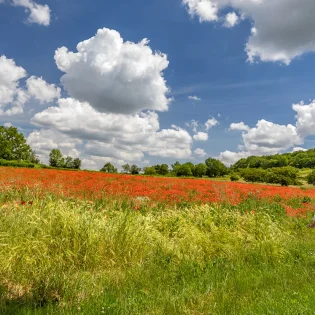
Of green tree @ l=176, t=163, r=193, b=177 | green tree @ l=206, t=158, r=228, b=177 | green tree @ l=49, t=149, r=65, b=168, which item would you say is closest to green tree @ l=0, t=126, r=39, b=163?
green tree @ l=49, t=149, r=65, b=168

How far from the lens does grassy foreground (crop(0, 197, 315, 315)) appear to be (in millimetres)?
4141

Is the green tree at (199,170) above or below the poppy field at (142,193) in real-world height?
above

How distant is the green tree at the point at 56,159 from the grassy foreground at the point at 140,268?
7359 centimetres

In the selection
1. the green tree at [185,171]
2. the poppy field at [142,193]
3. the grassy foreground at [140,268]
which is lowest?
the grassy foreground at [140,268]

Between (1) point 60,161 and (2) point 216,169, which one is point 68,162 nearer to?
(1) point 60,161

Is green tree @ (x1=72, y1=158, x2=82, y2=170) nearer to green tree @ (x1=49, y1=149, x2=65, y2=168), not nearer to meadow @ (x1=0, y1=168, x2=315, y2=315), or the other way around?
green tree @ (x1=49, y1=149, x2=65, y2=168)

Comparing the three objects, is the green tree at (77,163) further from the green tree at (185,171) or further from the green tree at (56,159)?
the green tree at (185,171)

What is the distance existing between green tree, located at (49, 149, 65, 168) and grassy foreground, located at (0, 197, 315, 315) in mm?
73586

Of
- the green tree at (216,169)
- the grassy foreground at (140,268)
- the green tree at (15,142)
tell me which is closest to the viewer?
the grassy foreground at (140,268)

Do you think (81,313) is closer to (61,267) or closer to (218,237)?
(61,267)

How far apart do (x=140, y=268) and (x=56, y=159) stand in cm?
7723

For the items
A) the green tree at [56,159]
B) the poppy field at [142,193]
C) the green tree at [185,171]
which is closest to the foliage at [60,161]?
the green tree at [56,159]

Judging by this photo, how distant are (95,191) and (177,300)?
8.83 metres

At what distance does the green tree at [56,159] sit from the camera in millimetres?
77312
